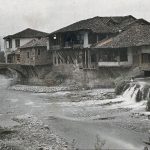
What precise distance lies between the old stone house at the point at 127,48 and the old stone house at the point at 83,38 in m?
2.35

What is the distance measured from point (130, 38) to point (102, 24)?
811 centimetres

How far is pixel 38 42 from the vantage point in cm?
6788

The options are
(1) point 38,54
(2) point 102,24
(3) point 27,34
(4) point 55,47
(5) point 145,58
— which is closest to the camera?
(5) point 145,58

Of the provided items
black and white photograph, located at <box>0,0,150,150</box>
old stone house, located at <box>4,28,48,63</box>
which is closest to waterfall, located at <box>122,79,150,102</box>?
black and white photograph, located at <box>0,0,150,150</box>

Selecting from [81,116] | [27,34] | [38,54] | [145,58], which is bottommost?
[81,116]

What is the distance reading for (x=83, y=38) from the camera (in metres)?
58.4

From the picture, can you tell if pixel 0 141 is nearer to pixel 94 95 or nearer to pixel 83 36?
pixel 94 95

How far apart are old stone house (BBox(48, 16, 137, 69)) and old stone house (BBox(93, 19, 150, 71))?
2.35 meters

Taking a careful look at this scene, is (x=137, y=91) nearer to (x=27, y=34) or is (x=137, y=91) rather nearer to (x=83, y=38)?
(x=83, y=38)

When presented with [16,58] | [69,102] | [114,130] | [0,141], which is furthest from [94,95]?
[16,58]

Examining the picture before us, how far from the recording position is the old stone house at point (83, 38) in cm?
5788

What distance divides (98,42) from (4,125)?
26153 millimetres

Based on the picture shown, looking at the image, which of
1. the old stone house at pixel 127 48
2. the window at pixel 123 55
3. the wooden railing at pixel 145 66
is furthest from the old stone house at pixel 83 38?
the wooden railing at pixel 145 66

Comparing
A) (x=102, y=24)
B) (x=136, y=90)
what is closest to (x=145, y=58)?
(x=136, y=90)
